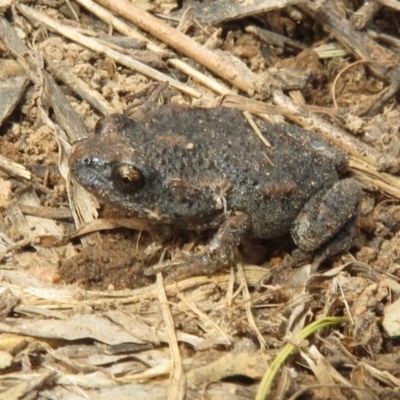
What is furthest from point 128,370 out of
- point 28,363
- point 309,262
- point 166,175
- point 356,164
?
point 356,164

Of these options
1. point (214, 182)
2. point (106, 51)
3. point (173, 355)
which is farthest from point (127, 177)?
point (106, 51)

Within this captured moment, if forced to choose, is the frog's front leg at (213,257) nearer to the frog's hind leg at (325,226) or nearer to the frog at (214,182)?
the frog at (214,182)

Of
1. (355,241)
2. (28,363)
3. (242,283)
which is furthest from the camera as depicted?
(355,241)

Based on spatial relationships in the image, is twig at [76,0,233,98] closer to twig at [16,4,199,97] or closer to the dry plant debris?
the dry plant debris

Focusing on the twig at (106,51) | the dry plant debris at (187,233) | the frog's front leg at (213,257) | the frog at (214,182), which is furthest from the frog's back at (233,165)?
the twig at (106,51)

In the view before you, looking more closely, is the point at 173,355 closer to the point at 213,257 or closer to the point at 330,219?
the point at 213,257

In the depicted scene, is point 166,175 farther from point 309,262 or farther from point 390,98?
point 390,98

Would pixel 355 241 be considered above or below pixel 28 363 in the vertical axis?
above
